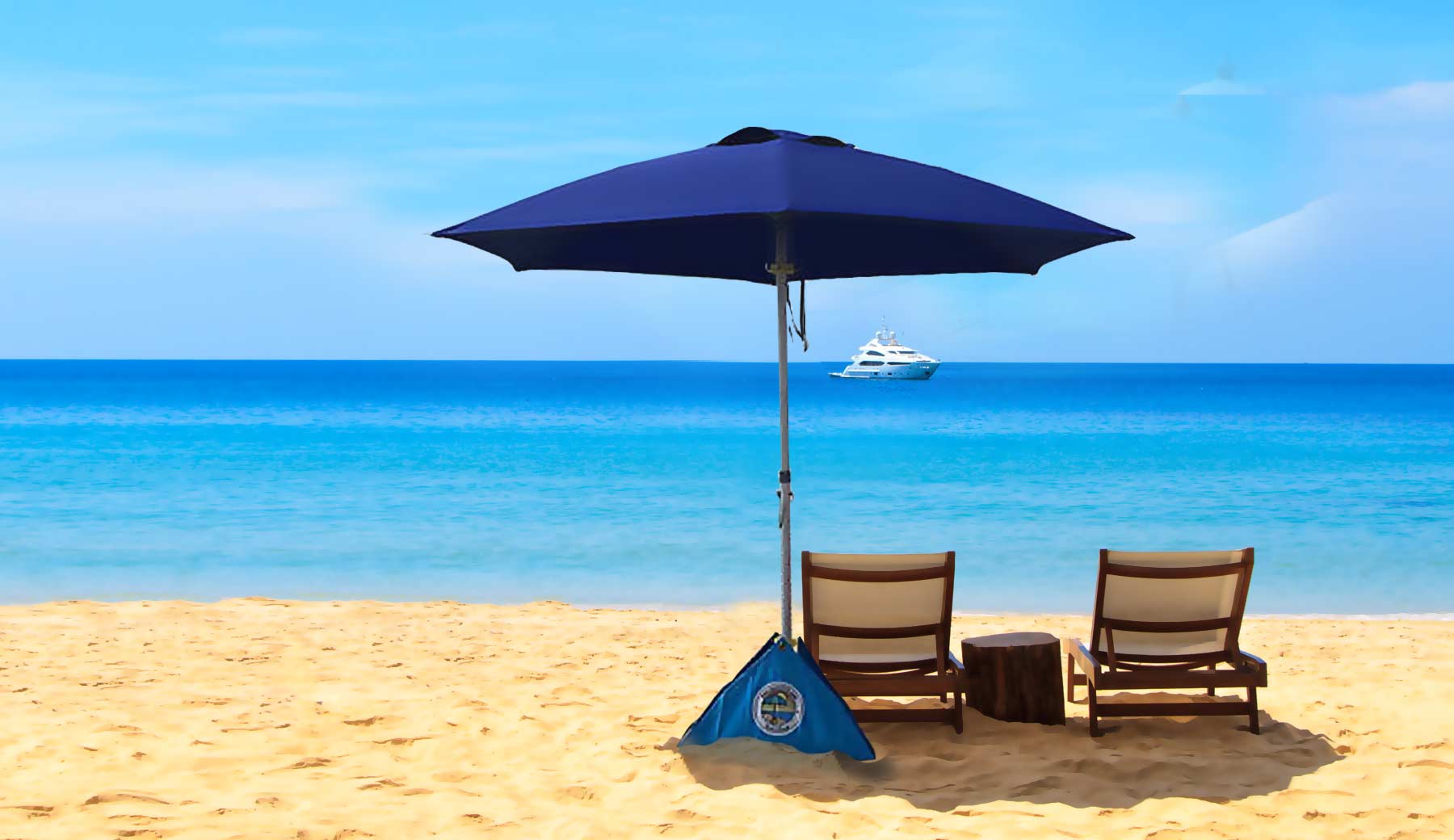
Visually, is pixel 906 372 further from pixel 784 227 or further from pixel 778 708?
pixel 778 708

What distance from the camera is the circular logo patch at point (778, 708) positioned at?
12.9ft

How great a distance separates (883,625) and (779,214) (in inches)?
64.8

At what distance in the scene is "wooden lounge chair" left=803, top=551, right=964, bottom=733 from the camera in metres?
4.15

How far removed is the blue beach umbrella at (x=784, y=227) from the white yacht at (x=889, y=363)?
6447 centimetres

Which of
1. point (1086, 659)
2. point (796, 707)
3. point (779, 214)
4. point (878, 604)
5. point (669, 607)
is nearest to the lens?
point (779, 214)

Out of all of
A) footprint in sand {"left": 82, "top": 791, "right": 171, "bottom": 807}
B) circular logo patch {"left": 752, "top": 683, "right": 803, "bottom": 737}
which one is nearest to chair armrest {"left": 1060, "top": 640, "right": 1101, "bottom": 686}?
circular logo patch {"left": 752, "top": 683, "right": 803, "bottom": 737}

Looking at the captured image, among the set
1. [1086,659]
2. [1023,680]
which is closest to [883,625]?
[1023,680]

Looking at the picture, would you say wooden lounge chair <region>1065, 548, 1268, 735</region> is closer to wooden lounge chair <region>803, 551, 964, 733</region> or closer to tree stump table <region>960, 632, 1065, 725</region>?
tree stump table <region>960, 632, 1065, 725</region>

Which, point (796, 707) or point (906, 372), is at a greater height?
point (906, 372)

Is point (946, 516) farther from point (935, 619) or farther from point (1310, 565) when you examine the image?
point (935, 619)

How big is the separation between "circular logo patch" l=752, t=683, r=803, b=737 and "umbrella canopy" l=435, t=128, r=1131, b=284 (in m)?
1.65

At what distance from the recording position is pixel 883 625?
4.23 m

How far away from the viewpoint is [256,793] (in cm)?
363

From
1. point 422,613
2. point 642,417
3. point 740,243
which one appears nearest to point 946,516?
point 422,613
